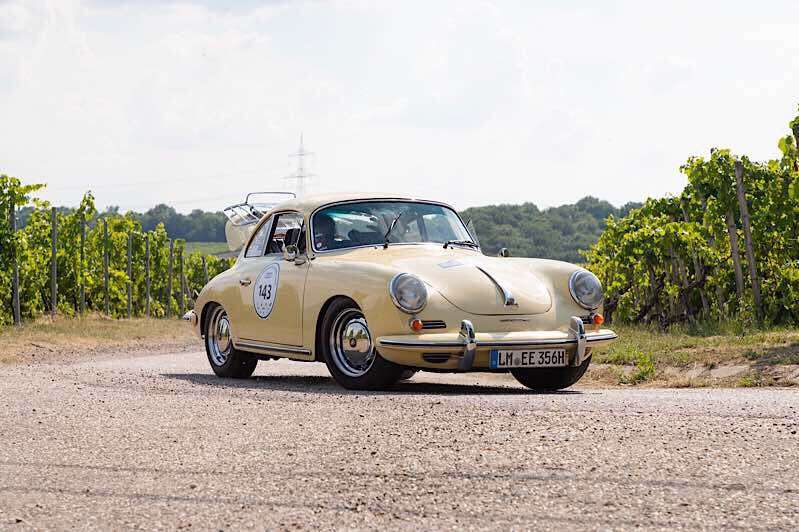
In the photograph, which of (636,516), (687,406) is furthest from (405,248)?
(636,516)

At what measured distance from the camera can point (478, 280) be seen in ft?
30.1

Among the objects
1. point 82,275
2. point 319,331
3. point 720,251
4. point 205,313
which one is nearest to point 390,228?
point 319,331

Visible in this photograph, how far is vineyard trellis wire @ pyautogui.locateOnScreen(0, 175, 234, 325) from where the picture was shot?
24.0 m

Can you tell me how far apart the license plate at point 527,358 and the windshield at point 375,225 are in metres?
2.04

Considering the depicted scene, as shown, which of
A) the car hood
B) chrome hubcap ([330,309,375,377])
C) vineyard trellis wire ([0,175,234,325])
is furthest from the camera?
vineyard trellis wire ([0,175,234,325])

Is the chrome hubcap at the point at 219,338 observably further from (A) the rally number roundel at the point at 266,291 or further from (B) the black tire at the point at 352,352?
(B) the black tire at the point at 352,352

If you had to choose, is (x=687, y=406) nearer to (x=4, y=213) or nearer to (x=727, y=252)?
(x=727, y=252)

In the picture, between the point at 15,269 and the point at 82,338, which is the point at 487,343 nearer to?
the point at 82,338

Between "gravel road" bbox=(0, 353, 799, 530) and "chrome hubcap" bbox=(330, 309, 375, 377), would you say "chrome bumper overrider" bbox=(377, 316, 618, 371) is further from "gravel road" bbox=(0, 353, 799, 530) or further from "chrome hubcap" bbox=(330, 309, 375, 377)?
"gravel road" bbox=(0, 353, 799, 530)

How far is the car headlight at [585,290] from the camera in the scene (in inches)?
377

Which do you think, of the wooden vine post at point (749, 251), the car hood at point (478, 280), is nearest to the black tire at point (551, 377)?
the car hood at point (478, 280)

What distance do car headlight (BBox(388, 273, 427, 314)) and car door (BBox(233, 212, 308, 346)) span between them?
4.62 ft

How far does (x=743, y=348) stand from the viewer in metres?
12.7

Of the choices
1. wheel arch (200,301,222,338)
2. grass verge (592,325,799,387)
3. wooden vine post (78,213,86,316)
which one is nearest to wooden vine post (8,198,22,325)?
wooden vine post (78,213,86,316)
